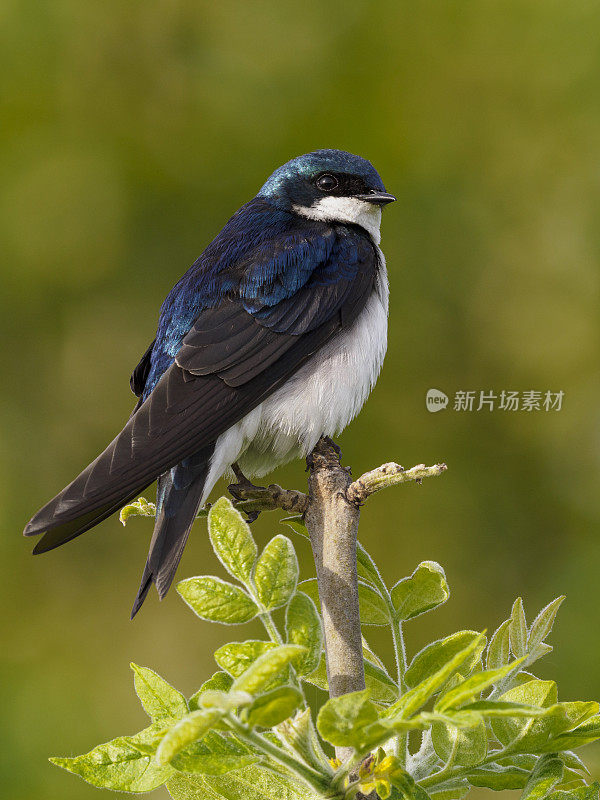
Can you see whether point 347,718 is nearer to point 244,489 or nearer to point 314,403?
point 244,489

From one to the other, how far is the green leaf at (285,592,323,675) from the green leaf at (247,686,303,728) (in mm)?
55

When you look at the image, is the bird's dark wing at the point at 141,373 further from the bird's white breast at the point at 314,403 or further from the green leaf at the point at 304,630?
the green leaf at the point at 304,630

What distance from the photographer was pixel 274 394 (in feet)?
4.43

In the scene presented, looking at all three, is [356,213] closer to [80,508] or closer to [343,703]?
[80,508]

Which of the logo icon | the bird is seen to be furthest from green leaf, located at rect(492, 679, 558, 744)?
the logo icon

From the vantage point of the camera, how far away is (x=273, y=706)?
0.37 metres

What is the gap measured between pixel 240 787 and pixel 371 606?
0.14m

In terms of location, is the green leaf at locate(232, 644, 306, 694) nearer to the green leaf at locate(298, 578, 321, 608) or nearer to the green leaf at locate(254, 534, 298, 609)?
the green leaf at locate(254, 534, 298, 609)

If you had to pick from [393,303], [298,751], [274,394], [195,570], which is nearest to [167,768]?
[298,751]

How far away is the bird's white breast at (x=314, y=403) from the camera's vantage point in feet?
4.38

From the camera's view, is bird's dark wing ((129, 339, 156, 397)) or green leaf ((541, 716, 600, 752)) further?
bird's dark wing ((129, 339, 156, 397))

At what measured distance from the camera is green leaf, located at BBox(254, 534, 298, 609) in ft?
1.38

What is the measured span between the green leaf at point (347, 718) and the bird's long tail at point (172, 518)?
45 cm

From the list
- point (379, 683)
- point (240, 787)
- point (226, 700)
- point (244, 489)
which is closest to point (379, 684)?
point (379, 683)
